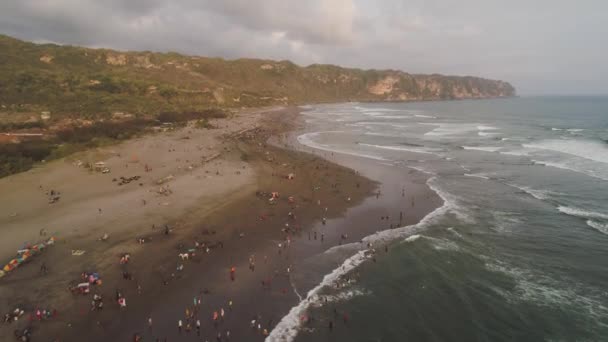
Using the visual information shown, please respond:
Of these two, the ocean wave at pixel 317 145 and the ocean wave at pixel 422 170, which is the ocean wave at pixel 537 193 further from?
the ocean wave at pixel 317 145

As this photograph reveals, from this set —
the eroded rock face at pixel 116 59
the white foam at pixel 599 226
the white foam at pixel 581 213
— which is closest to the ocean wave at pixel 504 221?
the white foam at pixel 581 213

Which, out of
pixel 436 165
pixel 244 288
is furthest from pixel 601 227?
pixel 244 288

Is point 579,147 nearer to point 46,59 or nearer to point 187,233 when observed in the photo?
point 187,233

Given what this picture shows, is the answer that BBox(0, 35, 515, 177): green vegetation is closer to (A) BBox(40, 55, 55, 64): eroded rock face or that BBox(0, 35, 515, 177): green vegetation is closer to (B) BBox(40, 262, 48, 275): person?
(A) BBox(40, 55, 55, 64): eroded rock face

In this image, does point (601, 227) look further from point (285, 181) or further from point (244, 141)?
point (244, 141)

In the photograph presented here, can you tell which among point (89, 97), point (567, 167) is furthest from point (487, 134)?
point (89, 97)

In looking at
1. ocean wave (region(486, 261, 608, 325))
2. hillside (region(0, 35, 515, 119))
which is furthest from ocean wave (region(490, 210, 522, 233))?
hillside (region(0, 35, 515, 119))
